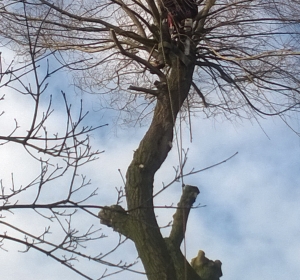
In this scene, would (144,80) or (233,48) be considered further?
(144,80)

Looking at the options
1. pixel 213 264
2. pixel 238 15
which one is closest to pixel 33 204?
pixel 213 264

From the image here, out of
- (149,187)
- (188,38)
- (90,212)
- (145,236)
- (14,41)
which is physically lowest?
(90,212)

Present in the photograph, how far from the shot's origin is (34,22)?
4.57 m

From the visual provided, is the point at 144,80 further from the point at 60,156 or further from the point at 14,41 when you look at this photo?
the point at 60,156

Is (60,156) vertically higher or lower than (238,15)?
lower

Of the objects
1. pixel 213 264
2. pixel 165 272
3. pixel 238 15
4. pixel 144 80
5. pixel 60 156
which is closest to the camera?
pixel 60 156

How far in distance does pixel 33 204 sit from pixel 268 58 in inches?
108

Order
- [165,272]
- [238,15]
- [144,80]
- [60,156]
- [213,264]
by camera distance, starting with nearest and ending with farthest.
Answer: [60,156], [165,272], [213,264], [238,15], [144,80]

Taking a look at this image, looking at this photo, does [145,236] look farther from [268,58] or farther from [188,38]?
[268,58]

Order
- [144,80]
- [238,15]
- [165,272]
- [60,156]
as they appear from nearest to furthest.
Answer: [60,156] < [165,272] < [238,15] < [144,80]

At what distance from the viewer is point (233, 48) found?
484 cm

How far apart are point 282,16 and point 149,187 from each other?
1.69m

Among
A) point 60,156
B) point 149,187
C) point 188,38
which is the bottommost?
point 60,156

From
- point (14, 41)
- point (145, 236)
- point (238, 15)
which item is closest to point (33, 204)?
point (145, 236)
